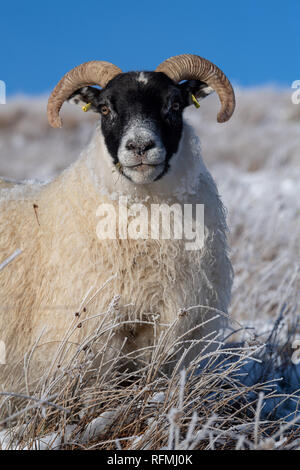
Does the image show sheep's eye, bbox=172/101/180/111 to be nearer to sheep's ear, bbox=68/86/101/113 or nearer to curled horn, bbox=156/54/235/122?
curled horn, bbox=156/54/235/122

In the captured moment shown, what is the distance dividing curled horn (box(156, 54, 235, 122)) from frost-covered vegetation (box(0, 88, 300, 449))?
57 centimetres

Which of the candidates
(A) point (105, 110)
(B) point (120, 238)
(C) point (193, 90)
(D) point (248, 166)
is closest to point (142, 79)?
(A) point (105, 110)

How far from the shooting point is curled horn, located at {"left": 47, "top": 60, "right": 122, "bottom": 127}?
3590 mm

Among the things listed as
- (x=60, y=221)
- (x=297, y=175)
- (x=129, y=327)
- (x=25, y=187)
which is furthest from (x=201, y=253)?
(x=297, y=175)

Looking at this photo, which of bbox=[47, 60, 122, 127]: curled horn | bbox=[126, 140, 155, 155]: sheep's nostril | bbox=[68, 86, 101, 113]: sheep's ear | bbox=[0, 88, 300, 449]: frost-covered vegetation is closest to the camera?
bbox=[0, 88, 300, 449]: frost-covered vegetation

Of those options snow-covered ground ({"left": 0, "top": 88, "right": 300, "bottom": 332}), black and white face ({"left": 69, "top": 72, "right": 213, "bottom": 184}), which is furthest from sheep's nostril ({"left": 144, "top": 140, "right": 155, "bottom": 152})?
snow-covered ground ({"left": 0, "top": 88, "right": 300, "bottom": 332})

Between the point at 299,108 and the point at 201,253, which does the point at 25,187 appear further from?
the point at 299,108

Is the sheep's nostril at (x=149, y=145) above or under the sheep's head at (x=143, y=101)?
under

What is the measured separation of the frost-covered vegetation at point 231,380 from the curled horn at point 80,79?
787 mm

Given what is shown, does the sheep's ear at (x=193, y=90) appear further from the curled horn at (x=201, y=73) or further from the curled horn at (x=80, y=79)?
the curled horn at (x=80, y=79)

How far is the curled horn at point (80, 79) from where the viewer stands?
3.59 m

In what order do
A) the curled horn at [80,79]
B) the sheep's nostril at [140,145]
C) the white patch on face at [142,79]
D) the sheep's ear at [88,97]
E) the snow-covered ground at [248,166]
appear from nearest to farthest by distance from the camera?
the sheep's nostril at [140,145] < the white patch on face at [142,79] < the curled horn at [80,79] < the sheep's ear at [88,97] < the snow-covered ground at [248,166]

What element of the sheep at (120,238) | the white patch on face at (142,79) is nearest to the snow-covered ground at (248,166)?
the sheep at (120,238)

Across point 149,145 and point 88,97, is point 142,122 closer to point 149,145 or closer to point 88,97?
point 149,145
